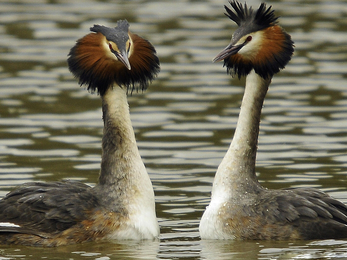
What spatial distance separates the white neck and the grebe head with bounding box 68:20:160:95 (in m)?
0.18

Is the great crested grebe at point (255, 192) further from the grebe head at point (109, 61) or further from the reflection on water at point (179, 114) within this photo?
the grebe head at point (109, 61)

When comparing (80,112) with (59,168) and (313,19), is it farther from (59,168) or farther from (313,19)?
(313,19)

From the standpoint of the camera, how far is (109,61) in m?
11.4

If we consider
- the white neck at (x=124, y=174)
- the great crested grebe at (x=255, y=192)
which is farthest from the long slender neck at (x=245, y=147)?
the white neck at (x=124, y=174)

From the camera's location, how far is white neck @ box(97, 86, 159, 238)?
1107cm

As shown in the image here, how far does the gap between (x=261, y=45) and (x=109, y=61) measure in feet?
6.16

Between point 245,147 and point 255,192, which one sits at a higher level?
point 245,147

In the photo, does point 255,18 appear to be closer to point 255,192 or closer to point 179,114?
point 255,192

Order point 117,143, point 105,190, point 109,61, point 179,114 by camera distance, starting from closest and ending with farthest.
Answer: point 105,190, point 109,61, point 117,143, point 179,114

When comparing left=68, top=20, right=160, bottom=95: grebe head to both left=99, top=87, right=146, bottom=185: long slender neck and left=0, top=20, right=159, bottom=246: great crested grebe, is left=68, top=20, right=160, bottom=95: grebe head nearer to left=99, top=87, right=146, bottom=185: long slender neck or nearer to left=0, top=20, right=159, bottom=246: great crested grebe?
left=0, top=20, right=159, bottom=246: great crested grebe

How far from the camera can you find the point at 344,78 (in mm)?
19969

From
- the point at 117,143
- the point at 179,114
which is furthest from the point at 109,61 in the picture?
the point at 179,114

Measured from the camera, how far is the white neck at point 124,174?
1107cm

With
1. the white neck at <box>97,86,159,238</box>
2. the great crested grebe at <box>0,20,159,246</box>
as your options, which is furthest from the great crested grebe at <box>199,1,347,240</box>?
the great crested grebe at <box>0,20,159,246</box>
